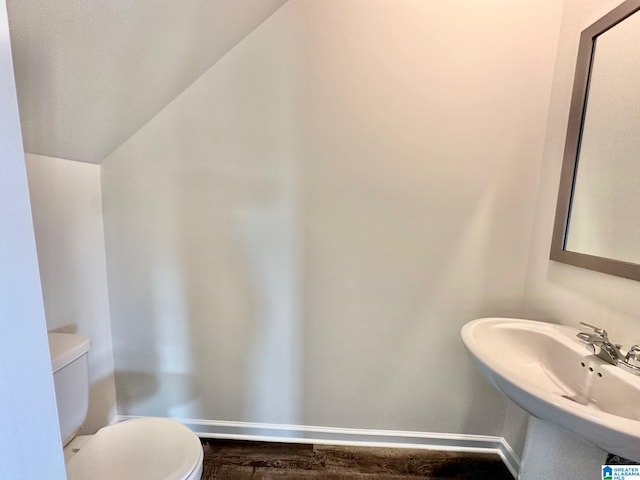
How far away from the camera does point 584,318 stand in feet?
3.79

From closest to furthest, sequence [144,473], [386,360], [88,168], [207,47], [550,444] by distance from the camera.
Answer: [144,473] < [550,444] < [207,47] < [88,168] < [386,360]

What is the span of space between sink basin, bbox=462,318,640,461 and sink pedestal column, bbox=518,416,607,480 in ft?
0.46

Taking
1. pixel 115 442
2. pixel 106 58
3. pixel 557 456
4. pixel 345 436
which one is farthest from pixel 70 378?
pixel 557 456

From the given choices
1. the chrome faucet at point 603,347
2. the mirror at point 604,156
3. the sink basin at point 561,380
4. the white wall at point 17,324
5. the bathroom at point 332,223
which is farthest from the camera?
the bathroom at point 332,223

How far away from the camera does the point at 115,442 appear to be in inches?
42.1

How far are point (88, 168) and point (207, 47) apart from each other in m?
0.77

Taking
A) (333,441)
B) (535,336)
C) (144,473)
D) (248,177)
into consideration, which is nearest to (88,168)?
(248,177)

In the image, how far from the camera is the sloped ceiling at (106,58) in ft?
2.62

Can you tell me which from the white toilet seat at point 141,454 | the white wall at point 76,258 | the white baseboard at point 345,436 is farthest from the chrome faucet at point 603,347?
the white wall at point 76,258

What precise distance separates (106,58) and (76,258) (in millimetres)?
850

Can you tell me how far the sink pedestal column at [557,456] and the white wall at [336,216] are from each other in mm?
410

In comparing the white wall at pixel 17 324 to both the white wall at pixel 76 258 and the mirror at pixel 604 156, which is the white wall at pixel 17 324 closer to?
the white wall at pixel 76 258

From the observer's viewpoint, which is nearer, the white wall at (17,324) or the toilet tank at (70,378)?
the white wall at (17,324)

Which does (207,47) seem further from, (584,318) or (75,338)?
(584,318)
